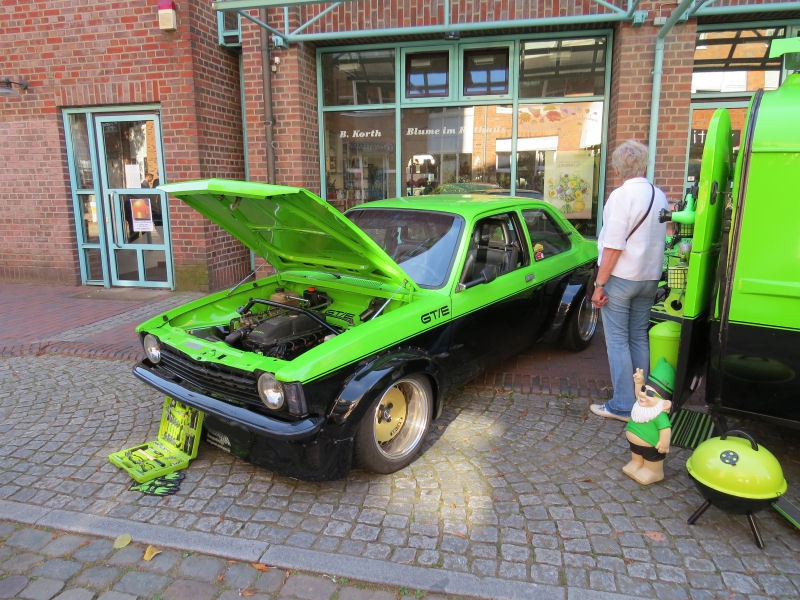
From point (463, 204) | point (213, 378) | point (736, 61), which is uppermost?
point (736, 61)

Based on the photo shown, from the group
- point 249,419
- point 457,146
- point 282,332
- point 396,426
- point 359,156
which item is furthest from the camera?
→ point 359,156

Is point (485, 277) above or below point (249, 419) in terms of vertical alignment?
above

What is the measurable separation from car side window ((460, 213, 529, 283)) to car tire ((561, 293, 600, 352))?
997 millimetres

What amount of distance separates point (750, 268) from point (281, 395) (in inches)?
101

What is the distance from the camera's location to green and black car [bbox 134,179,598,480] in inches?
118

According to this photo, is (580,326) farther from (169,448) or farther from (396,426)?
(169,448)

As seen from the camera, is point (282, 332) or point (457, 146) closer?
point (282, 332)

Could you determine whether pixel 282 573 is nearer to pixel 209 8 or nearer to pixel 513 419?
pixel 513 419

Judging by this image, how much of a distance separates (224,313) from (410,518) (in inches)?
83.8

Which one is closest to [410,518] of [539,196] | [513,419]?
[513,419]

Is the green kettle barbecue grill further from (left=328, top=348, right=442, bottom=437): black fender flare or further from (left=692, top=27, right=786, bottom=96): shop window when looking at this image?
(left=692, top=27, right=786, bottom=96): shop window

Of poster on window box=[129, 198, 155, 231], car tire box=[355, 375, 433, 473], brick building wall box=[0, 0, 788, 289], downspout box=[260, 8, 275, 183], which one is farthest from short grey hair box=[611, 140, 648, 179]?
poster on window box=[129, 198, 155, 231]

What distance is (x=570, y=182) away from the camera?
8008 mm

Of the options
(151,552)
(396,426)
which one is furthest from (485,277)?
(151,552)
